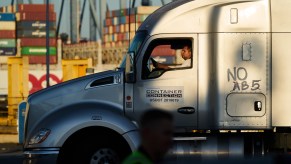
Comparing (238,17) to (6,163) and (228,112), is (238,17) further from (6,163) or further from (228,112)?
(6,163)

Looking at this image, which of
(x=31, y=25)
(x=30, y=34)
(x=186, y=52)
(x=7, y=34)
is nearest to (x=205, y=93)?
(x=186, y=52)

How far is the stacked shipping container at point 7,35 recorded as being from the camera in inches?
5079

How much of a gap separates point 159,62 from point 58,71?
7230 cm

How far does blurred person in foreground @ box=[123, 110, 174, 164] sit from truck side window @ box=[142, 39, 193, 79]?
25.4ft

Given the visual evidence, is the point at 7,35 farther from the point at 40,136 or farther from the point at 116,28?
the point at 40,136

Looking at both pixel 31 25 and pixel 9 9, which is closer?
pixel 31 25

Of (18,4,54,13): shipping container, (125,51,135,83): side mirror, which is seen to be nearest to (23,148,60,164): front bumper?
(125,51,135,83): side mirror

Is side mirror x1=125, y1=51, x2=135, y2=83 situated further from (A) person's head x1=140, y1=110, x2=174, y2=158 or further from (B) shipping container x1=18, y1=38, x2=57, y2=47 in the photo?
(B) shipping container x1=18, y1=38, x2=57, y2=47

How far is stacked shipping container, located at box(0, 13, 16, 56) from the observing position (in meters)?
129

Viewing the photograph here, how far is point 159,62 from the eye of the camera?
40.8ft

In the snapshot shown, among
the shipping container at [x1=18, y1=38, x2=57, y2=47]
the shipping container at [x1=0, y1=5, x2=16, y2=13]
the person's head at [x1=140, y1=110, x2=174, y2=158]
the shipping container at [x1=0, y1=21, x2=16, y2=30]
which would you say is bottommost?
the person's head at [x1=140, y1=110, x2=174, y2=158]

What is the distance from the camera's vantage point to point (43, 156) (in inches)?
480

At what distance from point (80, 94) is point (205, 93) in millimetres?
1684

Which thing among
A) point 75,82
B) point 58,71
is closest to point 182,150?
point 75,82
